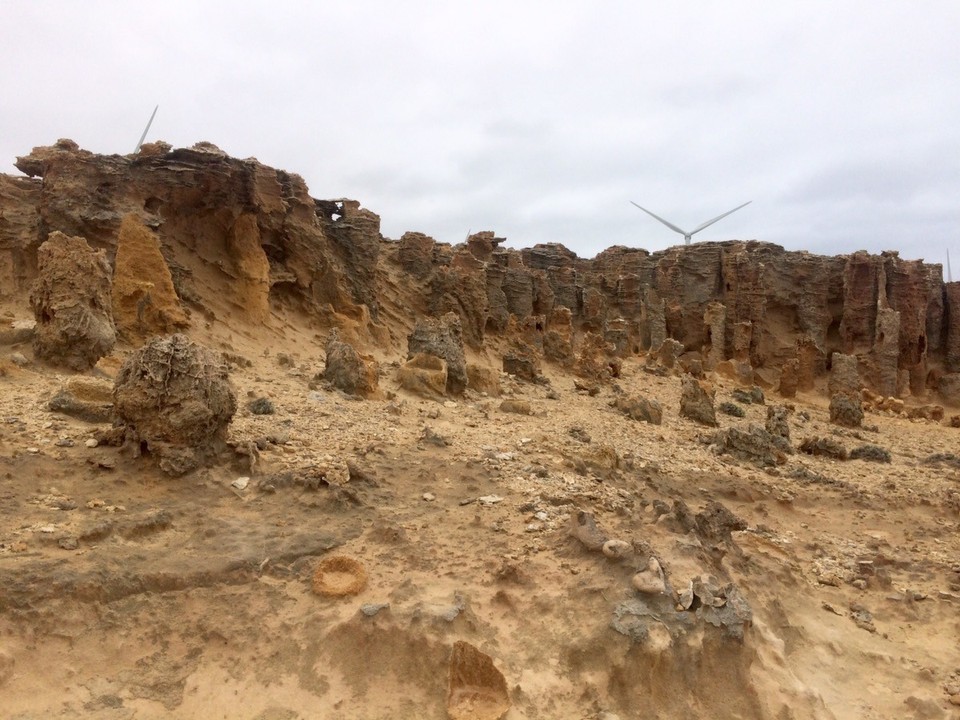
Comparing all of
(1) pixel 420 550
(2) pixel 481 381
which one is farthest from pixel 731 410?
(1) pixel 420 550

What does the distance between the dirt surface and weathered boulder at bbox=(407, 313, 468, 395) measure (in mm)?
3722

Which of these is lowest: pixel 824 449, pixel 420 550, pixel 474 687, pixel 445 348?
pixel 474 687

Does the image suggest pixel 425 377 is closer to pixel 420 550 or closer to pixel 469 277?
pixel 420 550

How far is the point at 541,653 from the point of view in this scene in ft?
12.1

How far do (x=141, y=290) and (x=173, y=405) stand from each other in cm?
620

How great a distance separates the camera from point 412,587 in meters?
4.07

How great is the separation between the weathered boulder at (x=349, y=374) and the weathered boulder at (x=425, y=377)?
742 mm

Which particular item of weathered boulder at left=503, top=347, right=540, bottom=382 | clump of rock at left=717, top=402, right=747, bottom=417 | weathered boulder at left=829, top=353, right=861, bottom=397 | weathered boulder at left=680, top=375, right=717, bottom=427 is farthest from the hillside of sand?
weathered boulder at left=829, top=353, right=861, bottom=397

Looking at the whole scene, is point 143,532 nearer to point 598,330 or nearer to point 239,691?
point 239,691

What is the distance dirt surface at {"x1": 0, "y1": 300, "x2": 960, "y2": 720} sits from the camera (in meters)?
3.41

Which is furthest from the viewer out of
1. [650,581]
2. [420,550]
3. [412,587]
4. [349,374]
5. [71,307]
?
[349,374]

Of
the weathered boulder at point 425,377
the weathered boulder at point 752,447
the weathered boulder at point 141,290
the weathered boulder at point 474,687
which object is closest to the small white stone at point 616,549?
the weathered boulder at point 474,687

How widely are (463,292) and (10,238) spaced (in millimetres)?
10294

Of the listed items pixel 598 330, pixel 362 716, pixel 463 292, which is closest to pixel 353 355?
pixel 362 716
